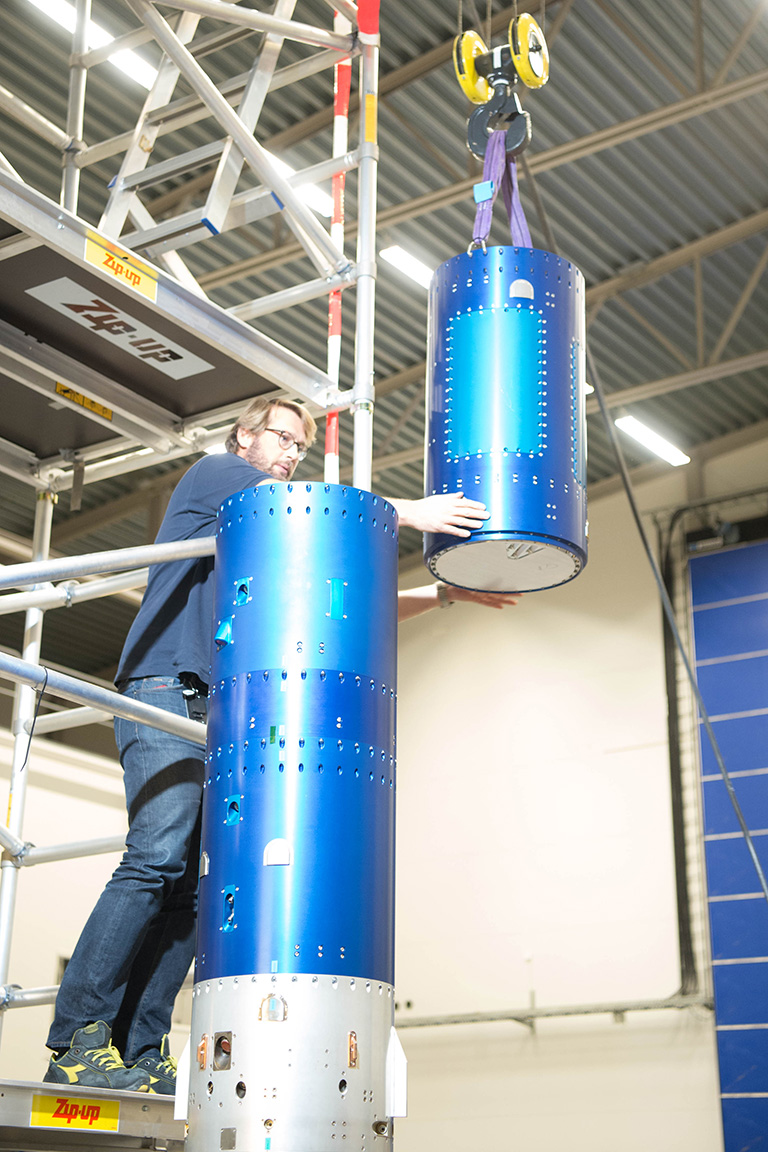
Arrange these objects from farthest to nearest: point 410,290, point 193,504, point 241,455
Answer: point 410,290, point 241,455, point 193,504

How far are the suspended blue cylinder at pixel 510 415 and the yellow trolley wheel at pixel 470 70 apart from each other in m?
1.30

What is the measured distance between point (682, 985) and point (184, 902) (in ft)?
41.0

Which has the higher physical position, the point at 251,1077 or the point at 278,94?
the point at 278,94

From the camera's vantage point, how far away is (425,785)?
19.1 meters

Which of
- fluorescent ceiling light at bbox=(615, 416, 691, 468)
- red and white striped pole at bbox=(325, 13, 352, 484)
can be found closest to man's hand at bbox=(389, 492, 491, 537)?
red and white striped pole at bbox=(325, 13, 352, 484)

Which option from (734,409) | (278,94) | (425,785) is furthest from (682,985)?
(278,94)

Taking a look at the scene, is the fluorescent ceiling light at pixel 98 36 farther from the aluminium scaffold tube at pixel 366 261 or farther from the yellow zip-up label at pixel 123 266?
the yellow zip-up label at pixel 123 266

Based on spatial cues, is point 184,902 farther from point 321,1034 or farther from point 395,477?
point 395,477

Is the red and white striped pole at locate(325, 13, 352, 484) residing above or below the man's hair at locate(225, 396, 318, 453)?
above

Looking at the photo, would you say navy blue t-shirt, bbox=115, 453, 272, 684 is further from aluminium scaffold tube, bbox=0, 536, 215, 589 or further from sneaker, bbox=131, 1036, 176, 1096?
sneaker, bbox=131, 1036, 176, 1096

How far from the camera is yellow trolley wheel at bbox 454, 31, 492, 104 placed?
20.8 ft

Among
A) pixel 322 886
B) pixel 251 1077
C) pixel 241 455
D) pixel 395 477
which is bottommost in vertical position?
pixel 251 1077

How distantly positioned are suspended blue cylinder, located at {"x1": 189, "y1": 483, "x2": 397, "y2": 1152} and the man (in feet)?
1.77

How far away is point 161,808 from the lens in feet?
15.1
